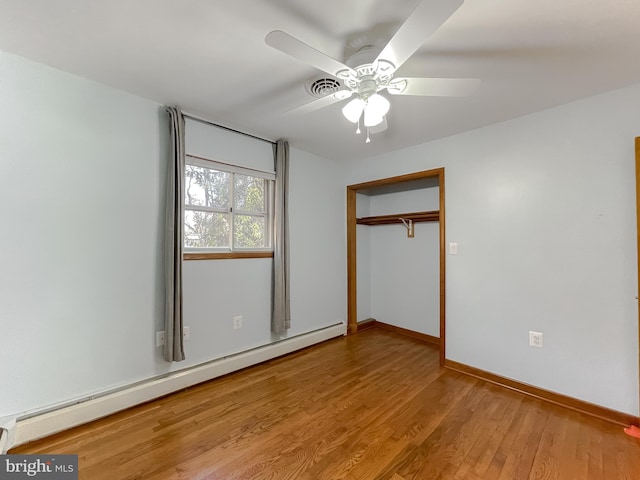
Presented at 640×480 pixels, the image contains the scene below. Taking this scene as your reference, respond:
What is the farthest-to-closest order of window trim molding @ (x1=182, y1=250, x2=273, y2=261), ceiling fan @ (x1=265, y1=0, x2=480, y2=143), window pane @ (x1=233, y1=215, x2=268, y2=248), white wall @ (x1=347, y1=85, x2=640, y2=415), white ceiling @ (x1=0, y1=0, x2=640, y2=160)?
window pane @ (x1=233, y1=215, x2=268, y2=248) < window trim molding @ (x1=182, y1=250, x2=273, y2=261) < white wall @ (x1=347, y1=85, x2=640, y2=415) < white ceiling @ (x1=0, y1=0, x2=640, y2=160) < ceiling fan @ (x1=265, y1=0, x2=480, y2=143)

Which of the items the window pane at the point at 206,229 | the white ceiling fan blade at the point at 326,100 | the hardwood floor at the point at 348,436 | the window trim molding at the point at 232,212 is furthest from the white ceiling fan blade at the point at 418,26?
the hardwood floor at the point at 348,436

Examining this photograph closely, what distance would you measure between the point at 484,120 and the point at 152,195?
285 cm

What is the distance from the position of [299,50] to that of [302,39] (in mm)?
400

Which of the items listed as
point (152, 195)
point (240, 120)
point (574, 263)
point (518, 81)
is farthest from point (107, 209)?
point (574, 263)

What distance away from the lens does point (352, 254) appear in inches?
149

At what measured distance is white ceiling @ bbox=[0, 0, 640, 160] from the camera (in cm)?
128

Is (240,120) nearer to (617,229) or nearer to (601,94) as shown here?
(601,94)

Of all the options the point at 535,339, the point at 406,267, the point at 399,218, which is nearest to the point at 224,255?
the point at 399,218

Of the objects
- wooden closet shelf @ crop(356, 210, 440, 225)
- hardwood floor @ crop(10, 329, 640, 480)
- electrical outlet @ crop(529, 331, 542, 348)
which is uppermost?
wooden closet shelf @ crop(356, 210, 440, 225)

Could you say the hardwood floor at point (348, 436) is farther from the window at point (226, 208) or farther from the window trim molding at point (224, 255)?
the window at point (226, 208)

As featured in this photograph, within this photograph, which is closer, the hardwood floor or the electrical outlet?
the hardwood floor

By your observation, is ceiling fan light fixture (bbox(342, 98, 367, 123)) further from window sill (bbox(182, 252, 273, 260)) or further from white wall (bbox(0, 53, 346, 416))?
window sill (bbox(182, 252, 273, 260))

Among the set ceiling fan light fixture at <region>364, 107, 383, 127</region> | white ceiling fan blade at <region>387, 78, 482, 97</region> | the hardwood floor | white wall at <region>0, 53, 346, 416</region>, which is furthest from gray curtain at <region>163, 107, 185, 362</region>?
white ceiling fan blade at <region>387, 78, 482, 97</region>

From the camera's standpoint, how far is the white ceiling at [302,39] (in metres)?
1.28
